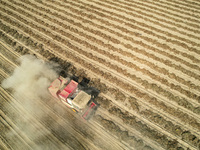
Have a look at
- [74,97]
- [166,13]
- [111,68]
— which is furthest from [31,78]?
[166,13]

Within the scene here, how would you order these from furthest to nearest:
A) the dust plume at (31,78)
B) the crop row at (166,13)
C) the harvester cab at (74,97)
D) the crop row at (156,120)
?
the crop row at (166,13) < the dust plume at (31,78) < the crop row at (156,120) < the harvester cab at (74,97)

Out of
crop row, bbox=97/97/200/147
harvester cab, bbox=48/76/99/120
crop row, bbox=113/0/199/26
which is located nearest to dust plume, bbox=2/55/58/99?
harvester cab, bbox=48/76/99/120

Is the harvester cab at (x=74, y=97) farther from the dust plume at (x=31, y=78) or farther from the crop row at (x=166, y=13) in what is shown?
the crop row at (x=166, y=13)

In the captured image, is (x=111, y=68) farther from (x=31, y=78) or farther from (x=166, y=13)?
(x=166, y=13)

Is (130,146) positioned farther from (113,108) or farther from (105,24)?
(105,24)

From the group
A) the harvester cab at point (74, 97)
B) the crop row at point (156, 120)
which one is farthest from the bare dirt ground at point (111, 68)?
the harvester cab at point (74, 97)

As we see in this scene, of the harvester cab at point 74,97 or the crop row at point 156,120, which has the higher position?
the crop row at point 156,120

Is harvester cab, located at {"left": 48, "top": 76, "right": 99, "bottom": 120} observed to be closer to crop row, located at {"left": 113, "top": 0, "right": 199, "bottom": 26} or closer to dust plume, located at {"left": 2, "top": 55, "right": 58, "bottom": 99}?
dust plume, located at {"left": 2, "top": 55, "right": 58, "bottom": 99}

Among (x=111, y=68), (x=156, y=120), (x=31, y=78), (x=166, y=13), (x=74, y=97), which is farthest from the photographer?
(x=166, y=13)
